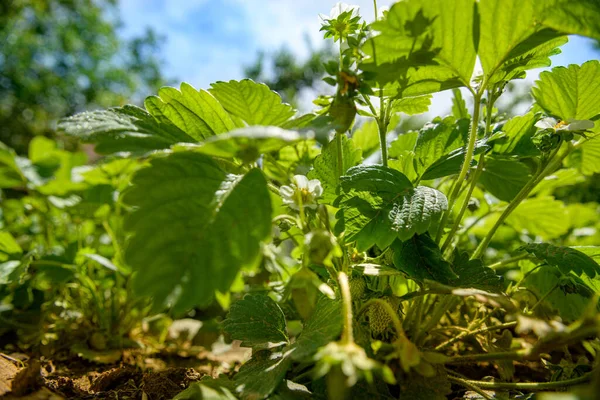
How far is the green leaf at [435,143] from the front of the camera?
70 cm

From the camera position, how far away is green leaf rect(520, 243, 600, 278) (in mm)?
591

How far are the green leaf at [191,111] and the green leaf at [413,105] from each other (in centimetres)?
29

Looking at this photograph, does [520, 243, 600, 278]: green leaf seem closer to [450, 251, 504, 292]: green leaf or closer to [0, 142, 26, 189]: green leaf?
[450, 251, 504, 292]: green leaf

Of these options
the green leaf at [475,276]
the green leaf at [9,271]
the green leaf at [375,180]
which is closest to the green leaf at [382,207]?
the green leaf at [375,180]

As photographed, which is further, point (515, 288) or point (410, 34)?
point (515, 288)

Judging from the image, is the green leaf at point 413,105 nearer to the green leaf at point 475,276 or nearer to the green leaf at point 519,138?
the green leaf at point 519,138

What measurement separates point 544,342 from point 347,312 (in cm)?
21

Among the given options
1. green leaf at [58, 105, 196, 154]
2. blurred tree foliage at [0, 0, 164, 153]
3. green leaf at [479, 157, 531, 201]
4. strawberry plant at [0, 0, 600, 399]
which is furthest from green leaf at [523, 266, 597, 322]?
blurred tree foliage at [0, 0, 164, 153]

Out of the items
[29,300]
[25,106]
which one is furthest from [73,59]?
[29,300]

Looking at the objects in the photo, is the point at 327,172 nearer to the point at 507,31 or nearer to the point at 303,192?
the point at 303,192

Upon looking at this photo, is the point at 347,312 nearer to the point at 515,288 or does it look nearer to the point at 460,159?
the point at 460,159

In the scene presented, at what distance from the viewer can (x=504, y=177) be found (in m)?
0.80

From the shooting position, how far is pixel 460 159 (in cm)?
66

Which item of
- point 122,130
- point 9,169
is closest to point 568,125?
point 122,130
